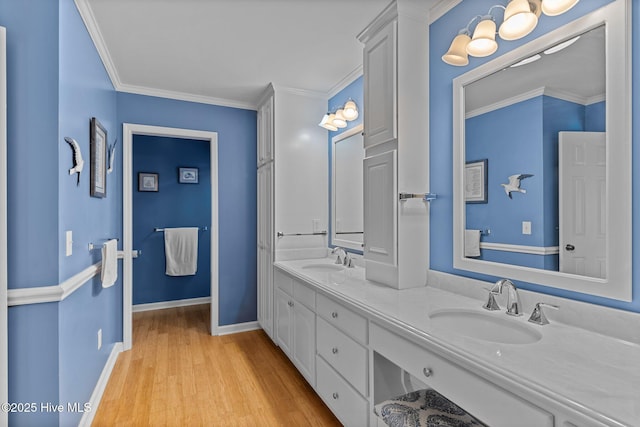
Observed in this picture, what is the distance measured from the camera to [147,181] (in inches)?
168

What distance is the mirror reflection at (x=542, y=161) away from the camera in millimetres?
1233

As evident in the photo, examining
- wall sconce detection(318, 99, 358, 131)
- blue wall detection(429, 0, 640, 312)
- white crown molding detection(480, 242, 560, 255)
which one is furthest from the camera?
wall sconce detection(318, 99, 358, 131)

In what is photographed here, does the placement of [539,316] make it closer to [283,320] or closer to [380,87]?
[380,87]

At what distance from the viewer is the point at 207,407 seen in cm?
218

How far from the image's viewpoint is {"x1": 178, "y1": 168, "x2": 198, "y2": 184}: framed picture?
14.6ft

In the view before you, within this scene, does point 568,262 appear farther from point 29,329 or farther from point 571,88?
point 29,329

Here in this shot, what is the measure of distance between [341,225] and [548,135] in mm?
1847

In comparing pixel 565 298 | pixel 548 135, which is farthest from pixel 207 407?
pixel 548 135

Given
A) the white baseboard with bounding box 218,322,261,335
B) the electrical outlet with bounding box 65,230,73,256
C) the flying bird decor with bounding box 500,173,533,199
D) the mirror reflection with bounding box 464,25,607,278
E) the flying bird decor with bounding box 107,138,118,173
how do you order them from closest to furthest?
the mirror reflection with bounding box 464,25,607,278, the flying bird decor with bounding box 500,173,533,199, the electrical outlet with bounding box 65,230,73,256, the flying bird decor with bounding box 107,138,118,173, the white baseboard with bounding box 218,322,261,335

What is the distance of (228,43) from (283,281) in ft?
5.98

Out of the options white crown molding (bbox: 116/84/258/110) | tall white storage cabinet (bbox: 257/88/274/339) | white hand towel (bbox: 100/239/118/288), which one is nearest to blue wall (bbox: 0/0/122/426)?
white hand towel (bbox: 100/239/118/288)

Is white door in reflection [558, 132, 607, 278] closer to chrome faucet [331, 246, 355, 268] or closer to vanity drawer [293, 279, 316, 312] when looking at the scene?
vanity drawer [293, 279, 316, 312]

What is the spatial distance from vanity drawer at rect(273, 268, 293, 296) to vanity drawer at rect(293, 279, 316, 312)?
9 centimetres

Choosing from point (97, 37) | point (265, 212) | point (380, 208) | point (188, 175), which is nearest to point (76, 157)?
point (97, 37)
